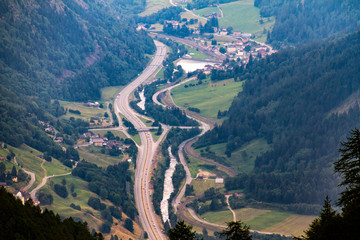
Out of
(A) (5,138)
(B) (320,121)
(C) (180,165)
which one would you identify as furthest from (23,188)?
(B) (320,121)

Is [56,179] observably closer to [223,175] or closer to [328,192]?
[223,175]

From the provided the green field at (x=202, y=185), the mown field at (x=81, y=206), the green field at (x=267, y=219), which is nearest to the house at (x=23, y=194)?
the mown field at (x=81, y=206)

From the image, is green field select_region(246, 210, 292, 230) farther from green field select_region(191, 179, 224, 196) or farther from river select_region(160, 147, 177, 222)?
river select_region(160, 147, 177, 222)

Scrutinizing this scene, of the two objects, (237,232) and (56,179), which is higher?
(56,179)

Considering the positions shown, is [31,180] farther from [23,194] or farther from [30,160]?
[30,160]

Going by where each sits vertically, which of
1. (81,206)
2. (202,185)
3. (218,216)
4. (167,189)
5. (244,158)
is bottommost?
(81,206)

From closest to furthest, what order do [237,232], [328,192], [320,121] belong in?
[237,232]
[328,192]
[320,121]

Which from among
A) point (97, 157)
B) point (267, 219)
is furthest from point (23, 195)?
point (267, 219)
